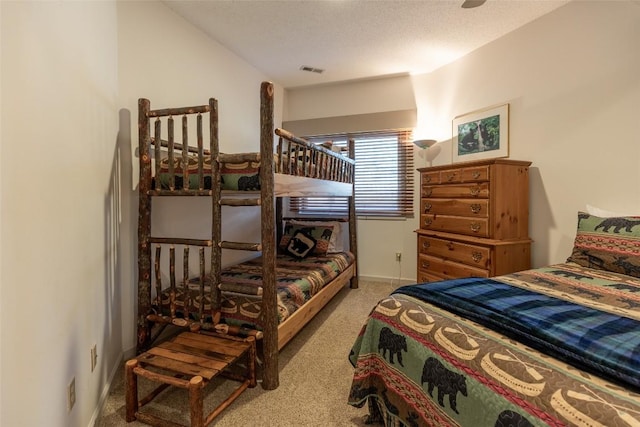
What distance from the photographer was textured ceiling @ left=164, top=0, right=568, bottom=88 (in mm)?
2535

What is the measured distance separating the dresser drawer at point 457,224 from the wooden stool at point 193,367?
1.99 meters

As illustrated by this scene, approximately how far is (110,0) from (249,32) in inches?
48.0

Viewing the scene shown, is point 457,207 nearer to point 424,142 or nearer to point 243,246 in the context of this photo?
point 424,142

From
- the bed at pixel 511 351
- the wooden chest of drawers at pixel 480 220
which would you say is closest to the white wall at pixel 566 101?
the wooden chest of drawers at pixel 480 220

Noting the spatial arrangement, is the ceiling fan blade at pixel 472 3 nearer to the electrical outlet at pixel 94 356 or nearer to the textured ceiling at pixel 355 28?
the textured ceiling at pixel 355 28

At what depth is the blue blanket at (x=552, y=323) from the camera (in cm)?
86

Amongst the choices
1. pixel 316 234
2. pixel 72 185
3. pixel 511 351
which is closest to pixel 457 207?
pixel 316 234

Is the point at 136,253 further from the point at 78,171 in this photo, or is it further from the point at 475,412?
the point at 475,412

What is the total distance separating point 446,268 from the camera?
2.96 meters

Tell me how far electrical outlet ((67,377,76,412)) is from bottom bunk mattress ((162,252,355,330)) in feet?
2.53

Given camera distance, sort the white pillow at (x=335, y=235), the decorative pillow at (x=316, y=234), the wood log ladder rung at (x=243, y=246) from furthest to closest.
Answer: the white pillow at (x=335, y=235), the decorative pillow at (x=316, y=234), the wood log ladder rung at (x=243, y=246)

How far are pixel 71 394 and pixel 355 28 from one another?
3148mm

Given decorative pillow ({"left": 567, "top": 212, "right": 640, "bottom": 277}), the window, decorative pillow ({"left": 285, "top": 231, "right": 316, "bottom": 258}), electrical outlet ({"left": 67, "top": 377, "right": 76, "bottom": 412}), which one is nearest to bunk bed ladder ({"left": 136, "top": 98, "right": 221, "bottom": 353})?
electrical outlet ({"left": 67, "top": 377, "right": 76, "bottom": 412})

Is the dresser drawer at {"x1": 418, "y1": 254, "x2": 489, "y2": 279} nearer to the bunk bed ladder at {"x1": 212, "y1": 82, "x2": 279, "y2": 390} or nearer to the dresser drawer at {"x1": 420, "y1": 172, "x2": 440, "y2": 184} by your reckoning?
the dresser drawer at {"x1": 420, "y1": 172, "x2": 440, "y2": 184}
